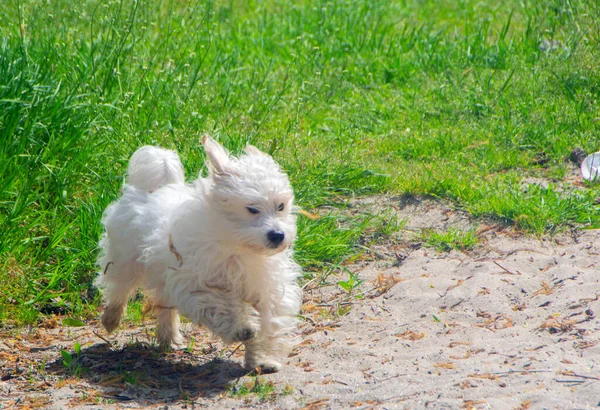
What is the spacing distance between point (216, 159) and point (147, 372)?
1.24m

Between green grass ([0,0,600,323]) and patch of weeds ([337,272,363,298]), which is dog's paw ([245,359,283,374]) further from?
green grass ([0,0,600,323])

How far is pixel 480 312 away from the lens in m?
5.07

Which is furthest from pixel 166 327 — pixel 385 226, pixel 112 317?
pixel 385 226

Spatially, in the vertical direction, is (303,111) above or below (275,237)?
below

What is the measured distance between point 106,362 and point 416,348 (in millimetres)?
1705

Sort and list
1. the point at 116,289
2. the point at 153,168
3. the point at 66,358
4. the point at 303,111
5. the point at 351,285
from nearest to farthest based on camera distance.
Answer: the point at 66,358
the point at 153,168
the point at 116,289
the point at 351,285
the point at 303,111

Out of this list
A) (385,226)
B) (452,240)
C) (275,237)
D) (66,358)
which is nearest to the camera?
(275,237)

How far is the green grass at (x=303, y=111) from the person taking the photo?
600cm

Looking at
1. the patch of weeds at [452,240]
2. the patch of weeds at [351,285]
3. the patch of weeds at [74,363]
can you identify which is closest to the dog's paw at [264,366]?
the patch of weeds at [74,363]

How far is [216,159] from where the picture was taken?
4457 mm

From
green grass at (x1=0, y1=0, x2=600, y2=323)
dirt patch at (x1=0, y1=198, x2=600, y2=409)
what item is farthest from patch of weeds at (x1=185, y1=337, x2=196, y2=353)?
green grass at (x1=0, y1=0, x2=600, y2=323)

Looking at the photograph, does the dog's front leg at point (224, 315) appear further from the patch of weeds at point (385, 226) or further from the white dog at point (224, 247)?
the patch of weeds at point (385, 226)

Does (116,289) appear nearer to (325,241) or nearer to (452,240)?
(325,241)

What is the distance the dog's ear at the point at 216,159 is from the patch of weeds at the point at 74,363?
130 centimetres
